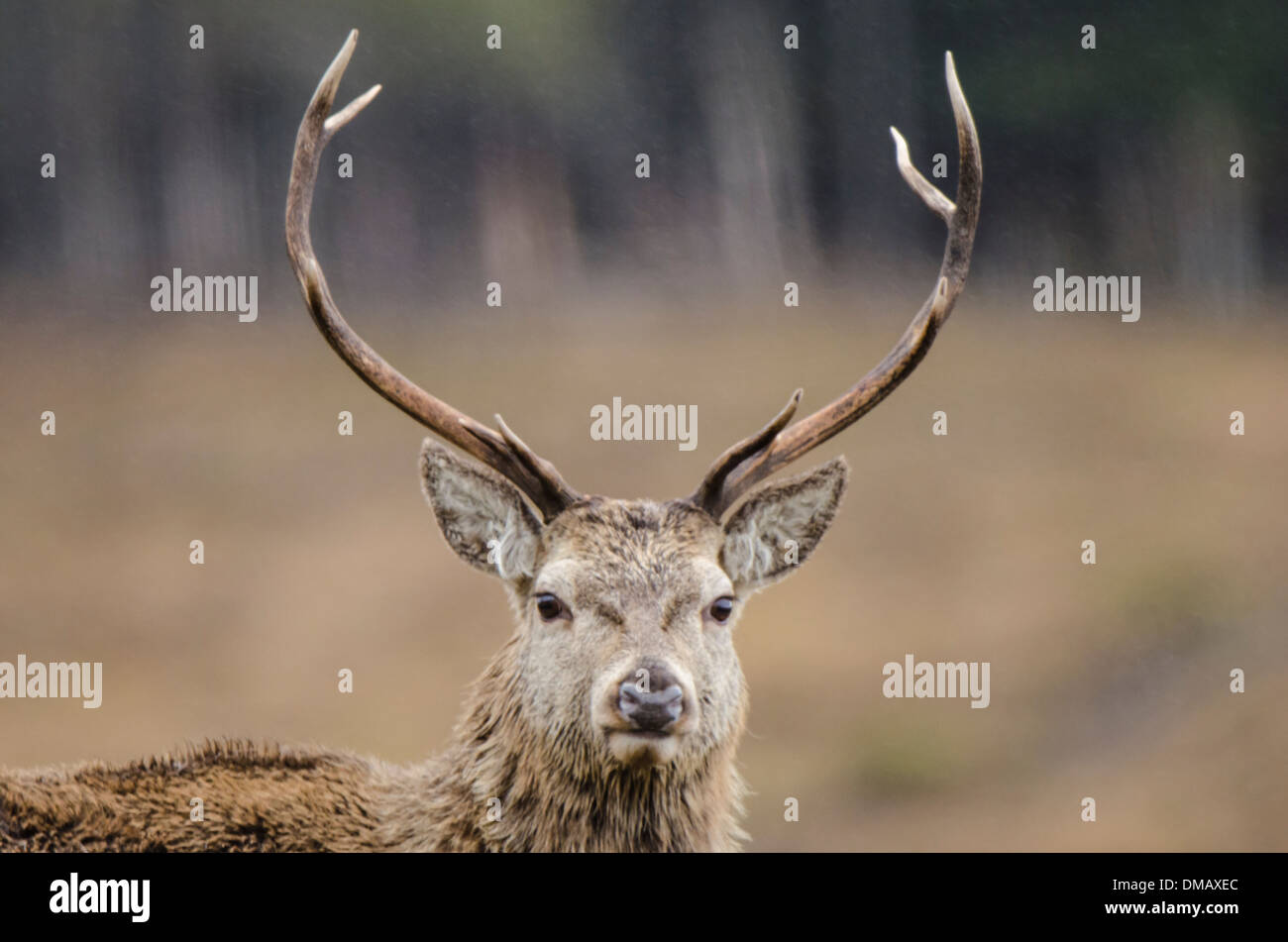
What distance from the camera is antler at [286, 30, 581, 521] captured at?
7508 mm

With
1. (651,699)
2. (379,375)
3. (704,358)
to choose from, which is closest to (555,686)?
(651,699)

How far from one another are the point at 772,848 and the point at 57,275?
15.1m

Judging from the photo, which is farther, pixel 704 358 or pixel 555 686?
pixel 704 358

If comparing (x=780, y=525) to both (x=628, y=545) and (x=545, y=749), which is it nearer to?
(x=628, y=545)

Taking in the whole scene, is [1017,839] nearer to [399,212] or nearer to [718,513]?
[718,513]

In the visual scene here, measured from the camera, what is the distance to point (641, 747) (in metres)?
6.87

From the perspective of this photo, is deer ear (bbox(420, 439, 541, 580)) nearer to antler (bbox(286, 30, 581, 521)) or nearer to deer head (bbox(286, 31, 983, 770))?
deer head (bbox(286, 31, 983, 770))

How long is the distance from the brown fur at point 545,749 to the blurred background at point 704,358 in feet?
27.9

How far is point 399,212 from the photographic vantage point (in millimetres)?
25734

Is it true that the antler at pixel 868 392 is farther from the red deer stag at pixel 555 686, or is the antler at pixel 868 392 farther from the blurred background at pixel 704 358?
the blurred background at pixel 704 358

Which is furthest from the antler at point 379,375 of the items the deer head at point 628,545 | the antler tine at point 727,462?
the antler tine at point 727,462

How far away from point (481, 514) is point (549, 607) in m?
0.52

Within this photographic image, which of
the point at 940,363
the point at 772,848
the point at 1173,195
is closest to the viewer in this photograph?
the point at 772,848
